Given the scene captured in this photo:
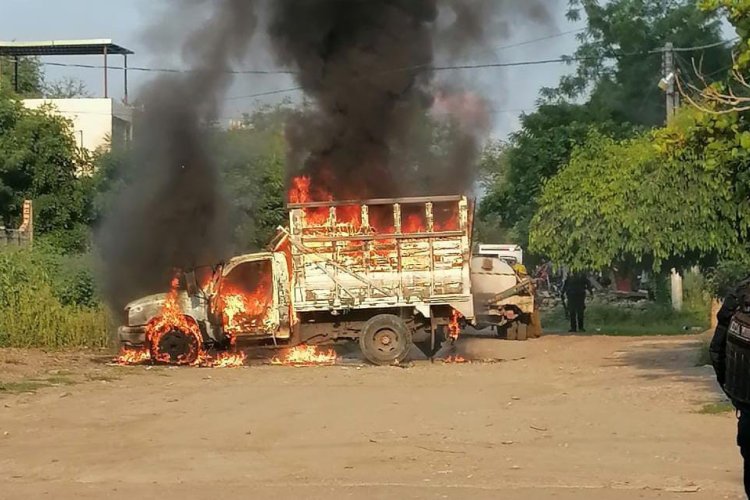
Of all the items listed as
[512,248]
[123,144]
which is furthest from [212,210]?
[512,248]

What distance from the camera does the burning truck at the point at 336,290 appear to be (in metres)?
17.5

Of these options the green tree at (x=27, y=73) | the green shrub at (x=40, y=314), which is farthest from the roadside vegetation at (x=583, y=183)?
the green tree at (x=27, y=73)

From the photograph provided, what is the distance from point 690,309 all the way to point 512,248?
16191 mm

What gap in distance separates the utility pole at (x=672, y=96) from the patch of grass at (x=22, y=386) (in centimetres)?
1193

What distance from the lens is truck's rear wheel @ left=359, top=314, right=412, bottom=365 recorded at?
1762cm

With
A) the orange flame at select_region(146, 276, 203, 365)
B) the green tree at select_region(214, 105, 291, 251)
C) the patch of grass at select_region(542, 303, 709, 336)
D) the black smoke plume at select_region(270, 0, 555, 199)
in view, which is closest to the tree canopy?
the patch of grass at select_region(542, 303, 709, 336)

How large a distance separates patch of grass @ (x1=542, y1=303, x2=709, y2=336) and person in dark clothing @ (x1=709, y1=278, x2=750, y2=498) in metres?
19.6

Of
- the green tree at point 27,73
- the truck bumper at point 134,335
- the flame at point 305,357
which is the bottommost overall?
the flame at point 305,357

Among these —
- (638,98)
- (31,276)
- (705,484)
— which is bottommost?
(705,484)

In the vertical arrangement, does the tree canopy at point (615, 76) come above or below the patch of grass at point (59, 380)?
above

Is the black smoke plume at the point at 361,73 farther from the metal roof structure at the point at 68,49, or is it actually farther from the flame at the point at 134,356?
the metal roof structure at the point at 68,49

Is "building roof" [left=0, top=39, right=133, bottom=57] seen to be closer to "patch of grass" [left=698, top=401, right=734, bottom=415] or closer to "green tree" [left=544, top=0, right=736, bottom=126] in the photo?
"green tree" [left=544, top=0, right=736, bottom=126]

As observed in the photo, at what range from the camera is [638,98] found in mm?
35750

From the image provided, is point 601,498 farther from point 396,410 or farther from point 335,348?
point 335,348
